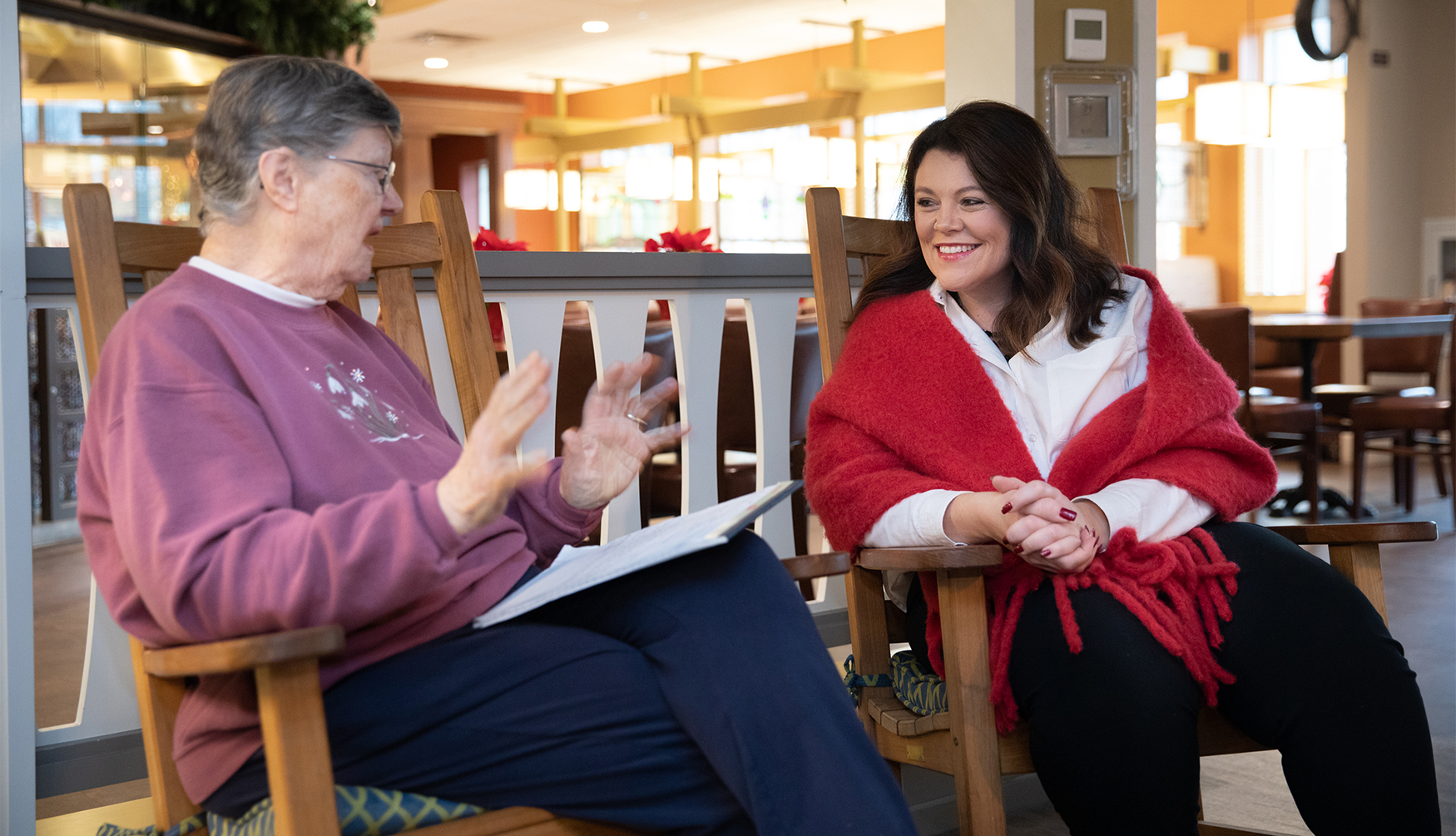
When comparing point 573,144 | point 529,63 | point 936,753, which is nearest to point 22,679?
point 936,753

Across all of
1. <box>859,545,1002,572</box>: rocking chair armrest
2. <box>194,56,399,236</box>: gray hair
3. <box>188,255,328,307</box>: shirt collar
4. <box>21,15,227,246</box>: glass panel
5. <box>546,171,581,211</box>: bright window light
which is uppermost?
<box>546,171,581,211</box>: bright window light

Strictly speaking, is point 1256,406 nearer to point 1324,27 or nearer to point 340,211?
point 1324,27

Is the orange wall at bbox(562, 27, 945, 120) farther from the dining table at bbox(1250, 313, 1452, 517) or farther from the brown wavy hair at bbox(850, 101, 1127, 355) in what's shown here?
the brown wavy hair at bbox(850, 101, 1127, 355)

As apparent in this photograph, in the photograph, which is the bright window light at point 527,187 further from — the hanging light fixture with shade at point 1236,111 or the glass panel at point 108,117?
the hanging light fixture with shade at point 1236,111

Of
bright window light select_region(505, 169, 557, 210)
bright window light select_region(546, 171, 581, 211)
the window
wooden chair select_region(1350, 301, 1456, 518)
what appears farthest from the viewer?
bright window light select_region(546, 171, 581, 211)

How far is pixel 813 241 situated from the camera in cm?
184

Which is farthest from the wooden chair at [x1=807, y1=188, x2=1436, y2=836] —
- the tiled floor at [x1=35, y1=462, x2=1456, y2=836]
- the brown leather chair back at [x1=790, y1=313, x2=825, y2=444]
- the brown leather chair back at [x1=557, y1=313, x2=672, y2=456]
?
the brown leather chair back at [x1=790, y1=313, x2=825, y2=444]

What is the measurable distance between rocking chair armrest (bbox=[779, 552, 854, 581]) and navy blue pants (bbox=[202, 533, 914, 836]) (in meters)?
0.21

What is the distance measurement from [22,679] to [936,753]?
3.70 ft

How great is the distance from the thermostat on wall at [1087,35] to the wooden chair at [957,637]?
4.02 ft

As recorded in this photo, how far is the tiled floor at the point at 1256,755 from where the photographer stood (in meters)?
2.16

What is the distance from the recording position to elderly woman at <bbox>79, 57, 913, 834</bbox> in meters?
1.01

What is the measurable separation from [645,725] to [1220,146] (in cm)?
914

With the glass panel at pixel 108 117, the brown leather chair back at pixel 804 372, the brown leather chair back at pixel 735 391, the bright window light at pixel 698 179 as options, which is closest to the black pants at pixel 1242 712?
the brown leather chair back at pixel 804 372
